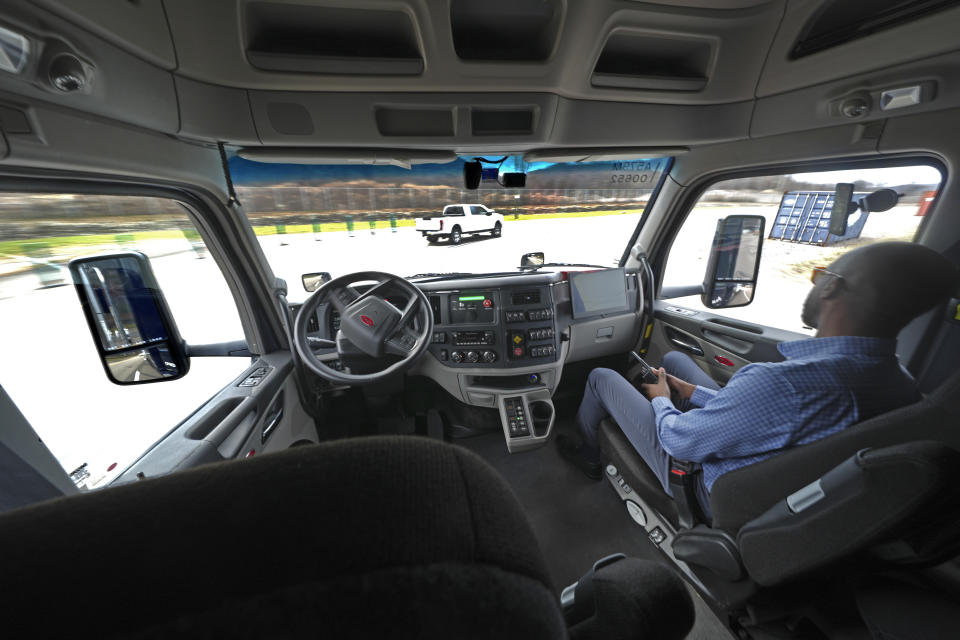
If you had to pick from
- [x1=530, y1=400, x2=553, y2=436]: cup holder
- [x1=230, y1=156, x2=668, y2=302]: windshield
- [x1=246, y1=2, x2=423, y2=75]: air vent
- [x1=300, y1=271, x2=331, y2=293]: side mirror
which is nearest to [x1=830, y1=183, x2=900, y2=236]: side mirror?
[x1=230, y1=156, x2=668, y2=302]: windshield

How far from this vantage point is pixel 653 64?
6.68 feet

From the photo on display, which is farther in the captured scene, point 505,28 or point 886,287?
point 505,28

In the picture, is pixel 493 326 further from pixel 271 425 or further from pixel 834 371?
pixel 834 371

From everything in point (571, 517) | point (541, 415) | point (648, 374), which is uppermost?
point (648, 374)

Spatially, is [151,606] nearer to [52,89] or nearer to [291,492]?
[291,492]

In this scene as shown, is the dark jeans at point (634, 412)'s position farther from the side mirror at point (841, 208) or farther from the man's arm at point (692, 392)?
the side mirror at point (841, 208)

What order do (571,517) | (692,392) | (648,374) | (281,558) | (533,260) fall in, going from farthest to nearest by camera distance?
(533,260) < (648,374) < (571,517) < (692,392) < (281,558)

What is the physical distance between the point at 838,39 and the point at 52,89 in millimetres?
3213

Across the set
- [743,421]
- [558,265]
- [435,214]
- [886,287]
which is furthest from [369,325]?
[886,287]

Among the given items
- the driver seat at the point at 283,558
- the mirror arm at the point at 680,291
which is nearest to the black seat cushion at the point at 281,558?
the driver seat at the point at 283,558

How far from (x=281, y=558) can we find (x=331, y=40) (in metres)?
2.18

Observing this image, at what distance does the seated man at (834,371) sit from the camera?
3.94 feet

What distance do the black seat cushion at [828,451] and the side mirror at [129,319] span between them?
256cm

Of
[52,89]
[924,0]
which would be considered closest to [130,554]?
[52,89]
